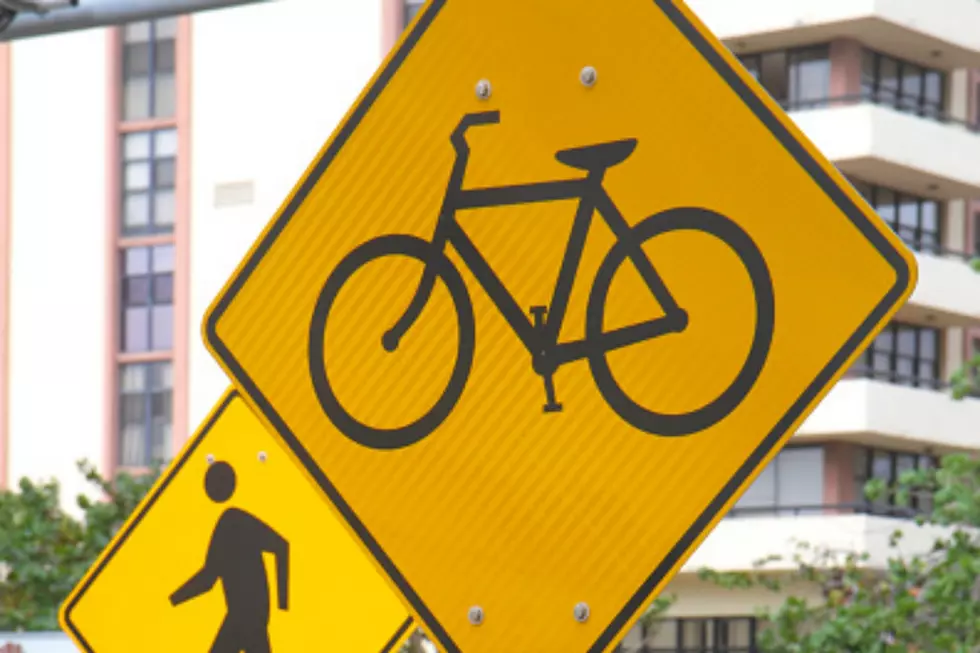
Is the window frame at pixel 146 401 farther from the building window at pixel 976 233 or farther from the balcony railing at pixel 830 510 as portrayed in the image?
→ the building window at pixel 976 233

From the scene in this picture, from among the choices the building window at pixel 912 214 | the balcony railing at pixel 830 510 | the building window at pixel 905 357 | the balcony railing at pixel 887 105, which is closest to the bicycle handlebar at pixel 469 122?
the balcony railing at pixel 887 105

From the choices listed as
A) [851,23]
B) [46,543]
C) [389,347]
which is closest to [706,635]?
[851,23]

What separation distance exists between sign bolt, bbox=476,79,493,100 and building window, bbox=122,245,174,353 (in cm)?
5090

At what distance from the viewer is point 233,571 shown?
22.0ft

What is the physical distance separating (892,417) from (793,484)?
237cm

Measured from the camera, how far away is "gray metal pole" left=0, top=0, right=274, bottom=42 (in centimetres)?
1023

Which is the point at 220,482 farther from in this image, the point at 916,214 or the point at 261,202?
the point at 261,202

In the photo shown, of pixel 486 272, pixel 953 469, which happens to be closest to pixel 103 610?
pixel 486 272

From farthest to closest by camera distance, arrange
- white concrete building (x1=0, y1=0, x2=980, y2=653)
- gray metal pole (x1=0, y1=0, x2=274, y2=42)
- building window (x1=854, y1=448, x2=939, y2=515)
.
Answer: building window (x1=854, y1=448, x2=939, y2=515), white concrete building (x1=0, y1=0, x2=980, y2=653), gray metal pole (x1=0, y1=0, x2=274, y2=42)

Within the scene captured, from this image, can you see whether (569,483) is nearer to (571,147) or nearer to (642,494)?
(642,494)

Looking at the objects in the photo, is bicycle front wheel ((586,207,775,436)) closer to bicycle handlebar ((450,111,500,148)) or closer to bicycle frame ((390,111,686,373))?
bicycle frame ((390,111,686,373))

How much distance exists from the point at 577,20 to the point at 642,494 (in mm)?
821

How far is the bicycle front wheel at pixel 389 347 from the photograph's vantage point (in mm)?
4012

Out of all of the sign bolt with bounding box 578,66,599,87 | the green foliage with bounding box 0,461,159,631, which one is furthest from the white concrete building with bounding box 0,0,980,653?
the sign bolt with bounding box 578,66,599,87
